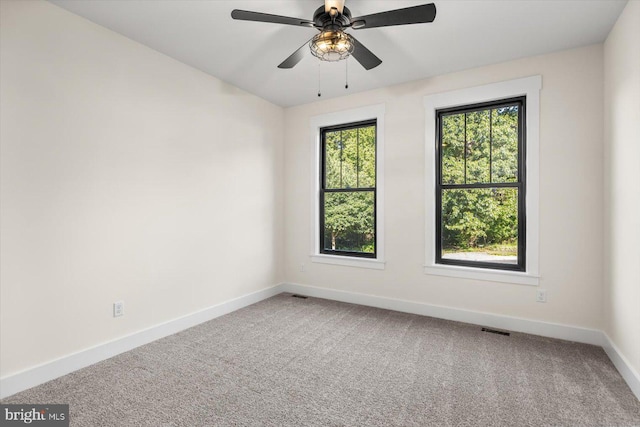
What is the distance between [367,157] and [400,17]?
230cm

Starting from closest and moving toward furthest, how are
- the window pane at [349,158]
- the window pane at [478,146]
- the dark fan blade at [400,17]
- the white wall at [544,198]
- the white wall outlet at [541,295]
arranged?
1. the dark fan blade at [400,17]
2. the white wall at [544,198]
3. the white wall outlet at [541,295]
4. the window pane at [478,146]
5. the window pane at [349,158]

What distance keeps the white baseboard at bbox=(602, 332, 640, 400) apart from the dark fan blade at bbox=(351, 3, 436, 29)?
2.68m

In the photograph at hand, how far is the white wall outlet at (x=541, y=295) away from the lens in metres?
3.08

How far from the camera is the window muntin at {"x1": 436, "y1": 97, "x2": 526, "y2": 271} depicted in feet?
10.9

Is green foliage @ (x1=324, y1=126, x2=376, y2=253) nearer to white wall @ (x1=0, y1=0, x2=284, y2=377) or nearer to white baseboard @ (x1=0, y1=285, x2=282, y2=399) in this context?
white wall @ (x1=0, y1=0, x2=284, y2=377)

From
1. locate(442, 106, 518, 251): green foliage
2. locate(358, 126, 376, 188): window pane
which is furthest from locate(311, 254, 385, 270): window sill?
locate(358, 126, 376, 188): window pane

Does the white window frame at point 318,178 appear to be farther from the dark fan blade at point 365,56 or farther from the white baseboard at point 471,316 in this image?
the dark fan blade at point 365,56

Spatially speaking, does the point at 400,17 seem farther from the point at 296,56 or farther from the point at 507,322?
the point at 507,322

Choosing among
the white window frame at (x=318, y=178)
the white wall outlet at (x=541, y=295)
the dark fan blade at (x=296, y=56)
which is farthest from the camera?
the white window frame at (x=318, y=178)

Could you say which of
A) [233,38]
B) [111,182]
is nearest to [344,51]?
[233,38]

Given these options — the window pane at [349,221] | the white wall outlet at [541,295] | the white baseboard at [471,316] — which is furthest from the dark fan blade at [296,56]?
the white wall outlet at [541,295]

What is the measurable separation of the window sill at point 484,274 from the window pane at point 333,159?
5.58ft

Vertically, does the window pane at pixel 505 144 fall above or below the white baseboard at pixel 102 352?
above

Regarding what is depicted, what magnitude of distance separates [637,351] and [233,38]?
3847 millimetres
